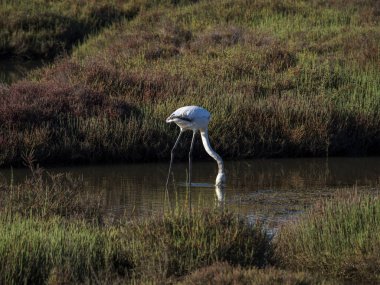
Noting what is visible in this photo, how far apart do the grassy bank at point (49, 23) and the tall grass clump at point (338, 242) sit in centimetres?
1645

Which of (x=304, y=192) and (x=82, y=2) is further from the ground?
(x=82, y=2)

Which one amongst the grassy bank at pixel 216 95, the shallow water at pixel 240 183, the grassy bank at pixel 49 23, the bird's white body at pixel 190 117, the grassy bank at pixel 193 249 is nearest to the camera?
the grassy bank at pixel 193 249

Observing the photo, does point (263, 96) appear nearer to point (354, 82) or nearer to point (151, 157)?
point (354, 82)

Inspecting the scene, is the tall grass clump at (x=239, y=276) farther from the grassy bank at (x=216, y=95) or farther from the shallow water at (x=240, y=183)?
the grassy bank at (x=216, y=95)

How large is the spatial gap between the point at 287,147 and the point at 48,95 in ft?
12.1

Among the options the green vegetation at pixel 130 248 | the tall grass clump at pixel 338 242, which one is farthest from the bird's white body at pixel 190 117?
the green vegetation at pixel 130 248

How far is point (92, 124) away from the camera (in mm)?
13297

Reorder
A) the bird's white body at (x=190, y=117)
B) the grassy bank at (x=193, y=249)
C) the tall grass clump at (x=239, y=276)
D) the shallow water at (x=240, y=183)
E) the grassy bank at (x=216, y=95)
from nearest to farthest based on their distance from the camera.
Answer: the tall grass clump at (x=239, y=276) → the grassy bank at (x=193, y=249) → the shallow water at (x=240, y=183) → the bird's white body at (x=190, y=117) → the grassy bank at (x=216, y=95)

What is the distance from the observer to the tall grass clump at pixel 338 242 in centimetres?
751

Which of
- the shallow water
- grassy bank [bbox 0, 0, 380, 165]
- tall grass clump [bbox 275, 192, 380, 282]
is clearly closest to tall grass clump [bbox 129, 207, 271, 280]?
tall grass clump [bbox 275, 192, 380, 282]

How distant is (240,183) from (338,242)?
14.8 feet

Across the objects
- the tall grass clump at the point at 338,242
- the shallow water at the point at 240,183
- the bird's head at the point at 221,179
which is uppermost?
the tall grass clump at the point at 338,242

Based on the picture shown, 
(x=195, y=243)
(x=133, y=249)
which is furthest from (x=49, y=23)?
(x=195, y=243)

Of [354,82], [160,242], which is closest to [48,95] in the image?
[354,82]
